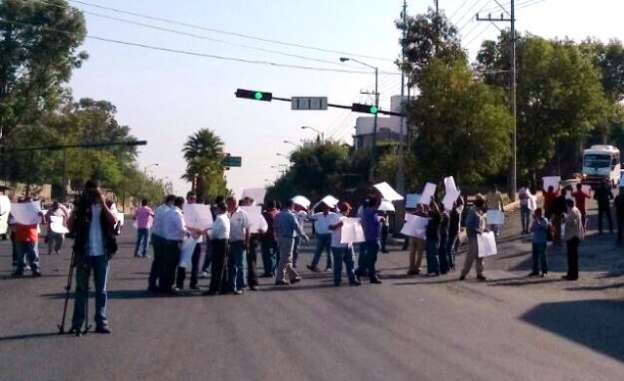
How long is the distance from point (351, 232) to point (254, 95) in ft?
54.5

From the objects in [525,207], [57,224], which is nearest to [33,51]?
[525,207]

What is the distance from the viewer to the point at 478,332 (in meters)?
15.0

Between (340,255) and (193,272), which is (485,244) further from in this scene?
(193,272)

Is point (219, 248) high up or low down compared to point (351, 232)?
down

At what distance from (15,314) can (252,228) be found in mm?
6276

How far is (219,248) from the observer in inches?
789

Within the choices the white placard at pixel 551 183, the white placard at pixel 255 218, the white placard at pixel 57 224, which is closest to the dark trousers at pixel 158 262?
the white placard at pixel 255 218

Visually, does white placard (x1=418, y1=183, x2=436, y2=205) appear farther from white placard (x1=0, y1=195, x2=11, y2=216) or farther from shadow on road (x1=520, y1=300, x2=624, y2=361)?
white placard (x1=0, y1=195, x2=11, y2=216)

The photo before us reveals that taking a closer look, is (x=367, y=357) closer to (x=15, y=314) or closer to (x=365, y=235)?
(x=15, y=314)

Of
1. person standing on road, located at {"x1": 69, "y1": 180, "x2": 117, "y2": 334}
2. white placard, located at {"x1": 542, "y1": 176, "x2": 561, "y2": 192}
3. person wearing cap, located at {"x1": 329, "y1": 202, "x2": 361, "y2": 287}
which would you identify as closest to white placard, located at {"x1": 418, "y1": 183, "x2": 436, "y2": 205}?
person wearing cap, located at {"x1": 329, "y1": 202, "x2": 361, "y2": 287}

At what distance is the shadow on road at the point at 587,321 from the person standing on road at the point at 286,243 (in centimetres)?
584

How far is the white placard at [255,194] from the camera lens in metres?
24.8

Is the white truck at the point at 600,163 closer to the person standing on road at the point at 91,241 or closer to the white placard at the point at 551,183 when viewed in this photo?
the white placard at the point at 551,183

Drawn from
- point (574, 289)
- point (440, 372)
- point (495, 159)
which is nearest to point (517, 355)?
point (440, 372)
